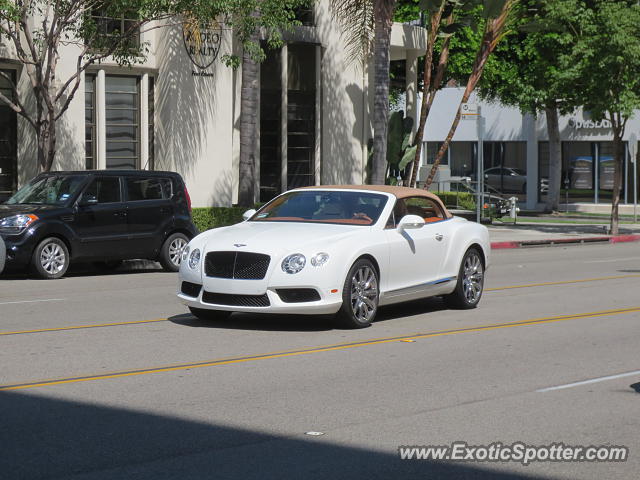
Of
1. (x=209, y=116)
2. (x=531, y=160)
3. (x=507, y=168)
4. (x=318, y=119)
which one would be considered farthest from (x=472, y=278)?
(x=507, y=168)

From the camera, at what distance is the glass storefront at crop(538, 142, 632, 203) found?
164 feet

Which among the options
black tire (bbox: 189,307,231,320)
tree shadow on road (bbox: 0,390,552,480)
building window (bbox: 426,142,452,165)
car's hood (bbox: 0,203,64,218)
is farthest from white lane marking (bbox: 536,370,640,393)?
building window (bbox: 426,142,452,165)

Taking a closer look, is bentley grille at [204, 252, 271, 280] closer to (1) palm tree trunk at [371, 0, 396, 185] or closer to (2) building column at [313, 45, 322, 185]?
(1) palm tree trunk at [371, 0, 396, 185]

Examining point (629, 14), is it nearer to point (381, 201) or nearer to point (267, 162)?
point (267, 162)

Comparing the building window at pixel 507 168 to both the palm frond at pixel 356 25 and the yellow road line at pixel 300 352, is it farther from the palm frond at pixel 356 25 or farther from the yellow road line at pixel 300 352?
the yellow road line at pixel 300 352

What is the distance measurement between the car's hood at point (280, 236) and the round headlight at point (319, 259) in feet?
0.32

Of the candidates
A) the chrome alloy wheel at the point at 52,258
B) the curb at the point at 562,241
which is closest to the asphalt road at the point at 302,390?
the chrome alloy wheel at the point at 52,258

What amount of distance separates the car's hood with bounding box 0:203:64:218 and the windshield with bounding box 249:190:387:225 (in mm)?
6267

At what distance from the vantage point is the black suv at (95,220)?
1814cm

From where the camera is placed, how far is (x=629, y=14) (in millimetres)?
32406

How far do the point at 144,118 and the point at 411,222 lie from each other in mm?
16695

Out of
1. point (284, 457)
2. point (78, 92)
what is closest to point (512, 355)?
point (284, 457)

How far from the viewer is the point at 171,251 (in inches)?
794

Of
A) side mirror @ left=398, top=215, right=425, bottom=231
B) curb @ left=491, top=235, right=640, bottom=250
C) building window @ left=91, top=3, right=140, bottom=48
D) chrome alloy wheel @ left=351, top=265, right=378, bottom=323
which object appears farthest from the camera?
curb @ left=491, top=235, right=640, bottom=250
